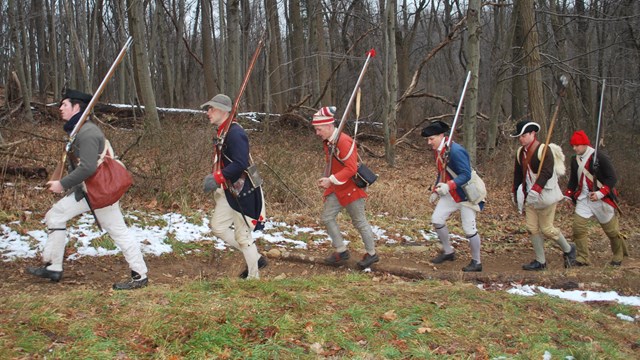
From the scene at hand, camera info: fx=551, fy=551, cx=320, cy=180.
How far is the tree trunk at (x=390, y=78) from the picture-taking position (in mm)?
15008

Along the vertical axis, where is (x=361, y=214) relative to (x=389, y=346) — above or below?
above

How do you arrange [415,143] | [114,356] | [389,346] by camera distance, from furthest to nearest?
[415,143]
[389,346]
[114,356]

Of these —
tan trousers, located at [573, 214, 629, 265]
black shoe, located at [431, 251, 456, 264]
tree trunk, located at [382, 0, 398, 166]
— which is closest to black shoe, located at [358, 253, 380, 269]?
black shoe, located at [431, 251, 456, 264]

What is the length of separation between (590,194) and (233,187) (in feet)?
16.7

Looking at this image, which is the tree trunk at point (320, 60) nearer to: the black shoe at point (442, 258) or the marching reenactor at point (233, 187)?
the black shoe at point (442, 258)

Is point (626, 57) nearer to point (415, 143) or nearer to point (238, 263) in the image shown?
point (415, 143)

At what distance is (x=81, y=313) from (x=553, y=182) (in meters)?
5.96

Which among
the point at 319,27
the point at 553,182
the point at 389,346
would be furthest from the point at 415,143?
the point at 389,346

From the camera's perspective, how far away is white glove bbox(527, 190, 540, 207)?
7.35 m

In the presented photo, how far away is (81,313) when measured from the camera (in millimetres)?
4379

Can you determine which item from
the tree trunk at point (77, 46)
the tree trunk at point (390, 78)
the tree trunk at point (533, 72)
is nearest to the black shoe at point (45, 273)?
the tree trunk at point (77, 46)

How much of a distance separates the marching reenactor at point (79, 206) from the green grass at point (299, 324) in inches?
23.5

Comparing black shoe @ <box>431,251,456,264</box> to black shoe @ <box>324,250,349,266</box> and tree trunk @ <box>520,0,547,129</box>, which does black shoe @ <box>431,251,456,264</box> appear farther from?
tree trunk @ <box>520,0,547,129</box>

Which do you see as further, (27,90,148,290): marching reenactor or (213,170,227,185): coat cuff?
(213,170,227,185): coat cuff
